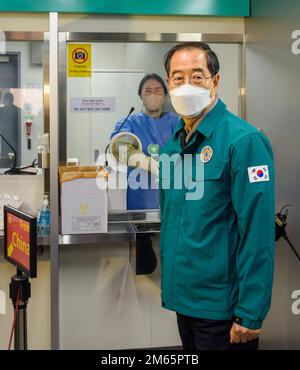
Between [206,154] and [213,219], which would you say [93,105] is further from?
[213,219]

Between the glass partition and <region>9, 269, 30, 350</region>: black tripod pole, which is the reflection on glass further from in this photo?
<region>9, 269, 30, 350</region>: black tripod pole

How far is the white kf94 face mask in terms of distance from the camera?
1572 millimetres

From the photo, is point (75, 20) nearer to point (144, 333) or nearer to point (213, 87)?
point (213, 87)

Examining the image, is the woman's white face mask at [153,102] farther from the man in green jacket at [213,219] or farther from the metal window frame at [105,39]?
the man in green jacket at [213,219]

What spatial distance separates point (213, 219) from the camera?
55.9 inches

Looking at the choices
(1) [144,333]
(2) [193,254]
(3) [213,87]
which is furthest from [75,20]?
(1) [144,333]

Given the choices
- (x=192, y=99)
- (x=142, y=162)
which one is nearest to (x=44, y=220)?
(x=142, y=162)

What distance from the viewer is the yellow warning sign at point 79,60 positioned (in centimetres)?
251

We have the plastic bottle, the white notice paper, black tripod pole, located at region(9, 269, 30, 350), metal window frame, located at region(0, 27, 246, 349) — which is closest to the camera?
black tripod pole, located at region(9, 269, 30, 350)

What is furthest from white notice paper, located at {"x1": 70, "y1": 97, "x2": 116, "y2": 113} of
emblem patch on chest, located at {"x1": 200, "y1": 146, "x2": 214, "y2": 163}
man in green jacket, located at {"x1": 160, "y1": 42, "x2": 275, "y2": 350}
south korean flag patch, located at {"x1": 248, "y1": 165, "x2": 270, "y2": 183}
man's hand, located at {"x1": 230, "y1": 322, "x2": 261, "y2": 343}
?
man's hand, located at {"x1": 230, "y1": 322, "x2": 261, "y2": 343}

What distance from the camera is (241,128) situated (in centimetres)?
141

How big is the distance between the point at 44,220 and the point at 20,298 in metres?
0.98

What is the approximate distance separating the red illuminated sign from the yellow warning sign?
1.15m

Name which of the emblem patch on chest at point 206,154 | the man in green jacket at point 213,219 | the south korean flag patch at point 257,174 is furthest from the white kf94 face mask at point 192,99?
the south korean flag patch at point 257,174
